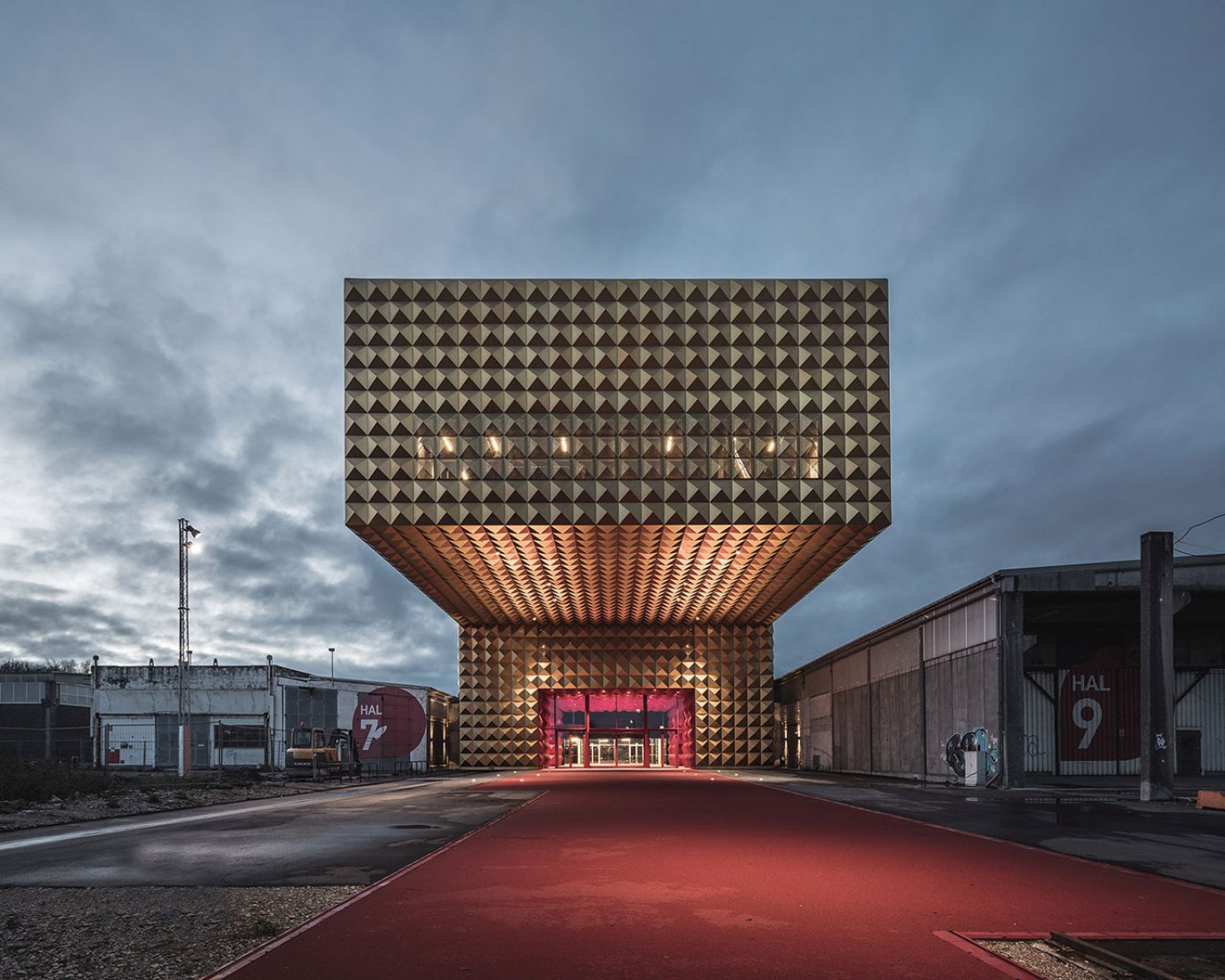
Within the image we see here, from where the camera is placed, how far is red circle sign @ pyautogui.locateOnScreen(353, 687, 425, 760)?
60844mm

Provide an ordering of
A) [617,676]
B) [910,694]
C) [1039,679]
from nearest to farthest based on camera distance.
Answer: [1039,679], [910,694], [617,676]

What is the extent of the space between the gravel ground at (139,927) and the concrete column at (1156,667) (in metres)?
22.8

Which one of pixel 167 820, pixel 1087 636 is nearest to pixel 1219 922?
pixel 167 820

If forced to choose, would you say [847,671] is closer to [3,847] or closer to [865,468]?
[865,468]

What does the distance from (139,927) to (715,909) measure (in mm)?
5283

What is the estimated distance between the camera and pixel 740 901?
949 cm

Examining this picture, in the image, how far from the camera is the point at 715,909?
9133 mm

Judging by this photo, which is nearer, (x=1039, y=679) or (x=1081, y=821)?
(x=1081, y=821)

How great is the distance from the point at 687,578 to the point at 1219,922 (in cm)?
3909

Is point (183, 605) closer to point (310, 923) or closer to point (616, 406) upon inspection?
point (616, 406)

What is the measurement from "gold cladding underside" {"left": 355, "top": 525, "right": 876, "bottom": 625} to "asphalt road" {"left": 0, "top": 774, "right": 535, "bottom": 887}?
52.0 ft

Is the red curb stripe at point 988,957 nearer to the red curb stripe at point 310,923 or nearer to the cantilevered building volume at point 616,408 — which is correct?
the red curb stripe at point 310,923

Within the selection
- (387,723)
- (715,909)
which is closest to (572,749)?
(387,723)

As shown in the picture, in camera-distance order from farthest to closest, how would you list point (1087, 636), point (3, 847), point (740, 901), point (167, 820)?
1. point (1087, 636)
2. point (167, 820)
3. point (3, 847)
4. point (740, 901)
